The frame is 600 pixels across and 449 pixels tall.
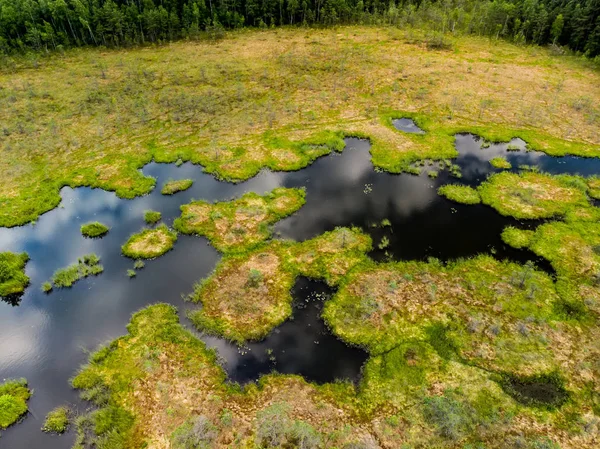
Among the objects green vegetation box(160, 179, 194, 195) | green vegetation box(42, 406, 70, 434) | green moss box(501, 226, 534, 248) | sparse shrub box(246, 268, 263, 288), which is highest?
green moss box(501, 226, 534, 248)

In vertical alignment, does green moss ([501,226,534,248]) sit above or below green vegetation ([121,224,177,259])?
above

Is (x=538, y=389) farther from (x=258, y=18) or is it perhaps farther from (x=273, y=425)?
(x=258, y=18)

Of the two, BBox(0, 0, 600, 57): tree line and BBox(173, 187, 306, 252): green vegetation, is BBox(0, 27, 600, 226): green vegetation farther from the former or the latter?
BBox(173, 187, 306, 252): green vegetation

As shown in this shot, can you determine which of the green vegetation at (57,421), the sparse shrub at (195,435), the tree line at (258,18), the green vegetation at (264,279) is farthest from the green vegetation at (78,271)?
the tree line at (258,18)

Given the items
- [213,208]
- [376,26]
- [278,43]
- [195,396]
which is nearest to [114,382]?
[195,396]

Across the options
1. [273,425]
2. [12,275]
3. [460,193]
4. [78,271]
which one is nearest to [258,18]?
[460,193]

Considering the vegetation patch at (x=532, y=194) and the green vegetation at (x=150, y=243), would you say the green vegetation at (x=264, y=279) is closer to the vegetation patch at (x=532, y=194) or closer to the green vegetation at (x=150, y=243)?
the green vegetation at (x=150, y=243)

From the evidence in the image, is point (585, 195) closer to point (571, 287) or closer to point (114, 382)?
point (571, 287)

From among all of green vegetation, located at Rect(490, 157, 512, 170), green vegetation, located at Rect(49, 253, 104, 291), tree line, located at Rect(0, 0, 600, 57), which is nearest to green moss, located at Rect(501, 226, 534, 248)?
green vegetation, located at Rect(490, 157, 512, 170)
